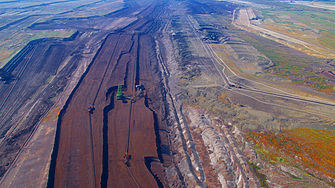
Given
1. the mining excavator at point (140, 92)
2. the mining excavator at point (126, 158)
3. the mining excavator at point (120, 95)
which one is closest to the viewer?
the mining excavator at point (126, 158)

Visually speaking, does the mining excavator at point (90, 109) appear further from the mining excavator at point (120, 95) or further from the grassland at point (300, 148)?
the grassland at point (300, 148)

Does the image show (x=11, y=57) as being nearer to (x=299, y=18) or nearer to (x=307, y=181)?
(x=307, y=181)

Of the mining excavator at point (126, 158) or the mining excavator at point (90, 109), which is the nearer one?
the mining excavator at point (126, 158)

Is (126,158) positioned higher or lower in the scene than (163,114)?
lower

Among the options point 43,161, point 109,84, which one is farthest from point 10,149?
point 109,84

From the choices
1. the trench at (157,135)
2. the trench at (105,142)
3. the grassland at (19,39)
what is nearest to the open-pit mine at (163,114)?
the trench at (105,142)

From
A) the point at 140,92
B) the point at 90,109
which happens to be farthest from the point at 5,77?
the point at 140,92

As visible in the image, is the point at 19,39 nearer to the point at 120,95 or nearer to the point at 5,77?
the point at 5,77
